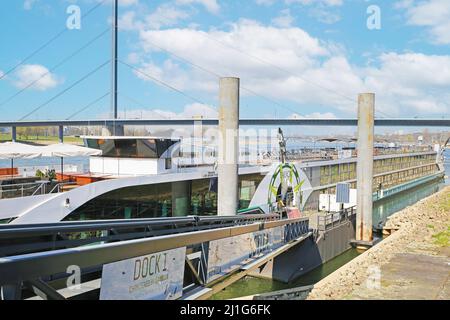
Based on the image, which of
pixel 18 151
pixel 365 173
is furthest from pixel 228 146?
pixel 365 173

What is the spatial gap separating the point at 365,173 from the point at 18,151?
1392cm

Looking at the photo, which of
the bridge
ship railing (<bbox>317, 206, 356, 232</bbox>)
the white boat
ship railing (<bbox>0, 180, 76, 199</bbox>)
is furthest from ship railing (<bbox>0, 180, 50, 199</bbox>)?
the bridge

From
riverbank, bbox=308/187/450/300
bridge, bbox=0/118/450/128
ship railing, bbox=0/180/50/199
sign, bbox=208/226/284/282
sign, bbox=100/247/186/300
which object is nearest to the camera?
sign, bbox=100/247/186/300

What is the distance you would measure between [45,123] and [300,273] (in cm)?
3985

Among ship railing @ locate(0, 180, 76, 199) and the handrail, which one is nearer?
the handrail

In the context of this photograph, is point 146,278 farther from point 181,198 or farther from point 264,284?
point 264,284

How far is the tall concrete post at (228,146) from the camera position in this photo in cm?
1148

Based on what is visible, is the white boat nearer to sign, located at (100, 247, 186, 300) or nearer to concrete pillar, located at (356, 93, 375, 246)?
concrete pillar, located at (356, 93, 375, 246)

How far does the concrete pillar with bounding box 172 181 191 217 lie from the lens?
13.2 meters

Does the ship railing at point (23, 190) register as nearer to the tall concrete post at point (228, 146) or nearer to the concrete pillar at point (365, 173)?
the tall concrete post at point (228, 146)

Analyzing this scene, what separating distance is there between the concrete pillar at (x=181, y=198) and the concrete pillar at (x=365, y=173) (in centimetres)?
868

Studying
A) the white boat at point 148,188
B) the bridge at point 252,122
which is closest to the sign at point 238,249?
the white boat at point 148,188

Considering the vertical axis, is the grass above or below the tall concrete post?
below

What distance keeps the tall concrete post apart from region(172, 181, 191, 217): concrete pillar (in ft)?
6.76
